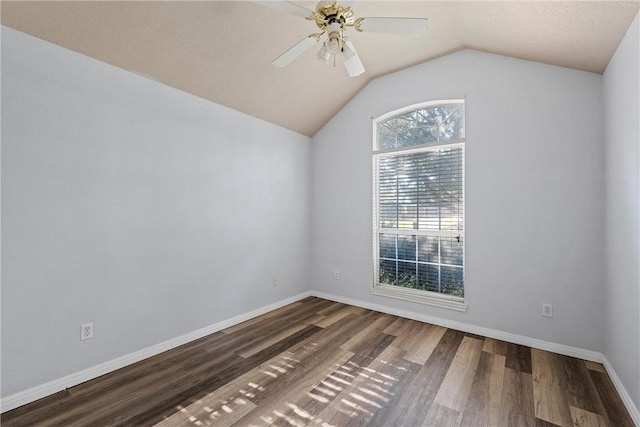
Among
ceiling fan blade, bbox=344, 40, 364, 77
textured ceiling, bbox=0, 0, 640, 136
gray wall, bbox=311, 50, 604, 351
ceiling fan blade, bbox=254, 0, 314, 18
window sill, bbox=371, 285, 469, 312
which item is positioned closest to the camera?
ceiling fan blade, bbox=254, 0, 314, 18

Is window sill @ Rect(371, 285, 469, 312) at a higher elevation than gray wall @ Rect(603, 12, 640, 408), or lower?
lower

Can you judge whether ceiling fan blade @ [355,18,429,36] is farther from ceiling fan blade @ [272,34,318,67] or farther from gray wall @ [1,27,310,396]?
gray wall @ [1,27,310,396]

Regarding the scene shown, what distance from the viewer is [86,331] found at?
2.08 metres

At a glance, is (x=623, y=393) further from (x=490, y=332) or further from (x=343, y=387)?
(x=343, y=387)

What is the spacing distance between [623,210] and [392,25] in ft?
6.35

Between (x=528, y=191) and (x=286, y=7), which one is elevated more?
(x=286, y=7)

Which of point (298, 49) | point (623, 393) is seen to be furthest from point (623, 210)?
point (298, 49)

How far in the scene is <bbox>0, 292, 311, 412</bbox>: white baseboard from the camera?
1.79 metres

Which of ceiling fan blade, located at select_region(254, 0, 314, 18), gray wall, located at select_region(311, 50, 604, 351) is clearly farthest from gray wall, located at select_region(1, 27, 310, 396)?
gray wall, located at select_region(311, 50, 604, 351)

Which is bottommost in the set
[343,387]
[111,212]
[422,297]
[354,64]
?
[343,387]

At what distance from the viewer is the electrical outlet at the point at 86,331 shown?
2059 mm

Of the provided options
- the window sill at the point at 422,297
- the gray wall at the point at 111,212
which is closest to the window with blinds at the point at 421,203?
the window sill at the point at 422,297

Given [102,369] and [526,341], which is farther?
[526,341]

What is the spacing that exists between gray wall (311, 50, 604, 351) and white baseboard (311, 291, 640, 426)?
1.9 inches
